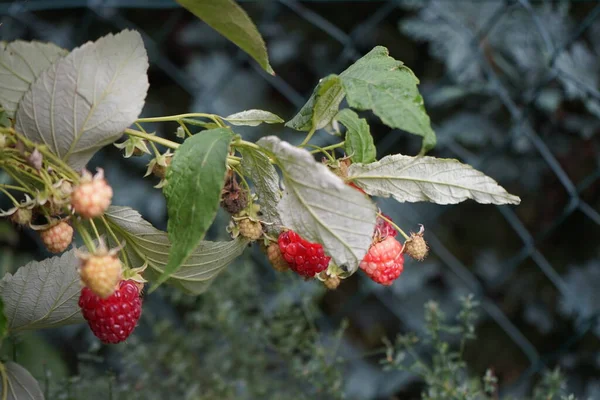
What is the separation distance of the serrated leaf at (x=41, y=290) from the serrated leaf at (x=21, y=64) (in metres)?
0.13

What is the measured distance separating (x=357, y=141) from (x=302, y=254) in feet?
0.27

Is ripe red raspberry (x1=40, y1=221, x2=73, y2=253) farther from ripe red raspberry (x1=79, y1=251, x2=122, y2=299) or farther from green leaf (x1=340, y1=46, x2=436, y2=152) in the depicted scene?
green leaf (x1=340, y1=46, x2=436, y2=152)

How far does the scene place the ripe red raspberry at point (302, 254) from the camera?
47cm

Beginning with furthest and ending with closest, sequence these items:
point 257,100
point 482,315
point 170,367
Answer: point 257,100 < point 482,315 < point 170,367

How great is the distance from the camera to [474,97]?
52.7 inches

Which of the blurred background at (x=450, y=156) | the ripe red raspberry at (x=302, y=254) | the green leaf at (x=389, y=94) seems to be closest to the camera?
the green leaf at (x=389, y=94)

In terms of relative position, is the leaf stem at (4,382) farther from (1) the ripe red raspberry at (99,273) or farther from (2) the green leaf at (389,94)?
(2) the green leaf at (389,94)

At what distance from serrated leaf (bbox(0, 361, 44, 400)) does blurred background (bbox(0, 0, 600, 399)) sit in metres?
0.53

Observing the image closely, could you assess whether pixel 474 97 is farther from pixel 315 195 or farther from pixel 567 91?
pixel 315 195

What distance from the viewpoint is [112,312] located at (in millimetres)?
452

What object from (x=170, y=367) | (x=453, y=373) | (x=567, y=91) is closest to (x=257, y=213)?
(x=453, y=373)

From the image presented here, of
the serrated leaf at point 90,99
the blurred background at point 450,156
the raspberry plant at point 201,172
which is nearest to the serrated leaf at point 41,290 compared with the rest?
the raspberry plant at point 201,172

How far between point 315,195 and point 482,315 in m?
1.01

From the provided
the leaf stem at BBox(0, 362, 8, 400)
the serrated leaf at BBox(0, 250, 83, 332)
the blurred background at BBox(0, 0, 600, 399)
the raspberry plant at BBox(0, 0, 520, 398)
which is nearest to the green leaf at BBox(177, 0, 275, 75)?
the raspberry plant at BBox(0, 0, 520, 398)
